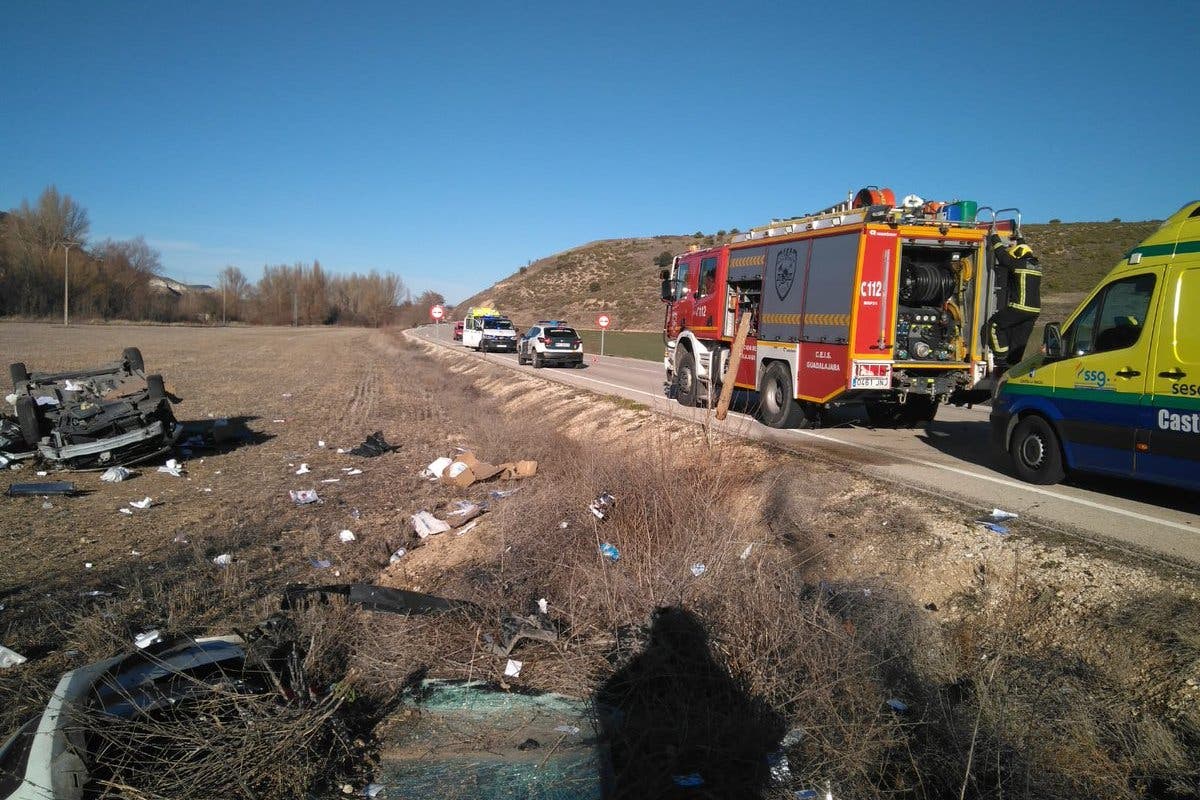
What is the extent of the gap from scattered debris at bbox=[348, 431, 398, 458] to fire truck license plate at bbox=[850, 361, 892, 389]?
8.02 metres

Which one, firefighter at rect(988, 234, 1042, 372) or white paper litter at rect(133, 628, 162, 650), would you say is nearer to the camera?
white paper litter at rect(133, 628, 162, 650)

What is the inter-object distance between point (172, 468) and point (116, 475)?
0.81 metres

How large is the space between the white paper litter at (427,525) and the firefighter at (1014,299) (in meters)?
7.89

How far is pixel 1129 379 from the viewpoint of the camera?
662cm

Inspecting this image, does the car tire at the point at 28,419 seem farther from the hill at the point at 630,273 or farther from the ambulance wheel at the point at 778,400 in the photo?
the hill at the point at 630,273

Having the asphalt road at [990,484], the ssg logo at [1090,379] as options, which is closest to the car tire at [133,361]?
the asphalt road at [990,484]

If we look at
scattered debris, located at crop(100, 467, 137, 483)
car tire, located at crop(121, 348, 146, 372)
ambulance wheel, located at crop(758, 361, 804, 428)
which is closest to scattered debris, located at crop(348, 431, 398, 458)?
scattered debris, located at crop(100, 467, 137, 483)

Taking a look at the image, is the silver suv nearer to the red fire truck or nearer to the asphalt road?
the asphalt road

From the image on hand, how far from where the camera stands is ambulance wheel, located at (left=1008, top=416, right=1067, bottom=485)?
754cm

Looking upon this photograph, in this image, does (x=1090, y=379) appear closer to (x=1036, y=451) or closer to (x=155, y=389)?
(x=1036, y=451)

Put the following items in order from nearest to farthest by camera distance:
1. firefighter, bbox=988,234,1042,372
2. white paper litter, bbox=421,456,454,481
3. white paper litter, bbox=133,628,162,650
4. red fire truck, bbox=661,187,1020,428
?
white paper litter, bbox=133,628,162,650
firefighter, bbox=988,234,1042,372
red fire truck, bbox=661,187,1020,428
white paper litter, bbox=421,456,454,481

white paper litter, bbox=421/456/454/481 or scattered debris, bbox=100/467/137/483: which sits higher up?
white paper litter, bbox=421/456/454/481

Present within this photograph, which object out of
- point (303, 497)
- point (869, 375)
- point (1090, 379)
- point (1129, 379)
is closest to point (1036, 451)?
point (1090, 379)

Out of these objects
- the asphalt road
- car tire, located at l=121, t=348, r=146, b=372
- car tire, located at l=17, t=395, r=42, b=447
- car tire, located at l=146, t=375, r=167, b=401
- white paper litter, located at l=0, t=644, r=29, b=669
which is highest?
car tire, located at l=121, t=348, r=146, b=372
